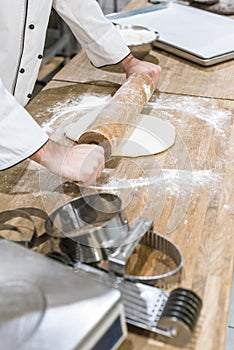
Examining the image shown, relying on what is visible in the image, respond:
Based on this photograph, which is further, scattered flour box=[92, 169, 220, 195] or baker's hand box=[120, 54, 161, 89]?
baker's hand box=[120, 54, 161, 89]

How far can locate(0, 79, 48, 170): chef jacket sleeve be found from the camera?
1.01m

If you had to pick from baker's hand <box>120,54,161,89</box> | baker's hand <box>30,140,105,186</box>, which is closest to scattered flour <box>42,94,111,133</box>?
baker's hand <box>120,54,161,89</box>

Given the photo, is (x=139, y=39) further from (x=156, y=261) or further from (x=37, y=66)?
(x=156, y=261)

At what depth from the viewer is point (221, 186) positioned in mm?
1076

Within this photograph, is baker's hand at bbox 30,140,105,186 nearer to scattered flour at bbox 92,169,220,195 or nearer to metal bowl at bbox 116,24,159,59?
scattered flour at bbox 92,169,220,195

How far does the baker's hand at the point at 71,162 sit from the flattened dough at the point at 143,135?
0.45ft

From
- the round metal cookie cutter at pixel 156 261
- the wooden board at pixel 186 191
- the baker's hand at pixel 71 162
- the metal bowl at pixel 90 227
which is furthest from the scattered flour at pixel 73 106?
the round metal cookie cutter at pixel 156 261

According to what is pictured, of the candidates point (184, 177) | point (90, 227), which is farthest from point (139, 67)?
point (90, 227)

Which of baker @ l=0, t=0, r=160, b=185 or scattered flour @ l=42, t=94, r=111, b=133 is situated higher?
baker @ l=0, t=0, r=160, b=185

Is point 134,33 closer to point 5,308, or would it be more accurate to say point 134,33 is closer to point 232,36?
point 232,36

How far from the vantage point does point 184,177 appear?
1099 millimetres

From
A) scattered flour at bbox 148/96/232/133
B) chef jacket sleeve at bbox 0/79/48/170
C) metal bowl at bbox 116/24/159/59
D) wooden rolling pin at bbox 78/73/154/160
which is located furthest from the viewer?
Result: metal bowl at bbox 116/24/159/59

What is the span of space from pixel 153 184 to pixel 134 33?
2.75 feet

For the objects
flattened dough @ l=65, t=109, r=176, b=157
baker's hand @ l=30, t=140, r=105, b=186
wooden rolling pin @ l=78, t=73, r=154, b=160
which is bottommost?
flattened dough @ l=65, t=109, r=176, b=157
